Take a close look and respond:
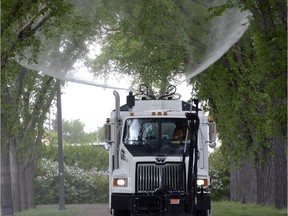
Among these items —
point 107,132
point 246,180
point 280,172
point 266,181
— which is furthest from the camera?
point 246,180

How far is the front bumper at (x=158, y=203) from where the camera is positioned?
67.1 ft

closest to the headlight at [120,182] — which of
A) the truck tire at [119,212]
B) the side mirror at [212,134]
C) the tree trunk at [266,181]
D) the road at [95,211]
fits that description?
the truck tire at [119,212]

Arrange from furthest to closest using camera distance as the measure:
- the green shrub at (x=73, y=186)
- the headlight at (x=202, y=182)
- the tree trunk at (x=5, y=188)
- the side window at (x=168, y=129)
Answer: the green shrub at (x=73, y=186) → the tree trunk at (x=5, y=188) → the side window at (x=168, y=129) → the headlight at (x=202, y=182)

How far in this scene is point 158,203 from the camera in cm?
2058

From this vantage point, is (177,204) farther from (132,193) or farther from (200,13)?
(200,13)

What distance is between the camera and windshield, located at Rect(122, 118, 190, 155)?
21.1 meters

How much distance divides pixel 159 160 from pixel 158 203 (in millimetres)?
943

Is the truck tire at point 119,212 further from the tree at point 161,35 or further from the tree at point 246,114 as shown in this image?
the tree at point 161,35

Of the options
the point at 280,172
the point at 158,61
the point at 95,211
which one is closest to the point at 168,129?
the point at 280,172

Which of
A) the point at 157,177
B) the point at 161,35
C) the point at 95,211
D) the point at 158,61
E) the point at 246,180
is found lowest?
the point at 95,211

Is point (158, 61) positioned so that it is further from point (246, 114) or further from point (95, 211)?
point (95, 211)

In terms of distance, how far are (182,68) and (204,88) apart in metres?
4.37

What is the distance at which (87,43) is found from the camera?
36.2 m

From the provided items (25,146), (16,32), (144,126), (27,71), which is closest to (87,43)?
(27,71)
